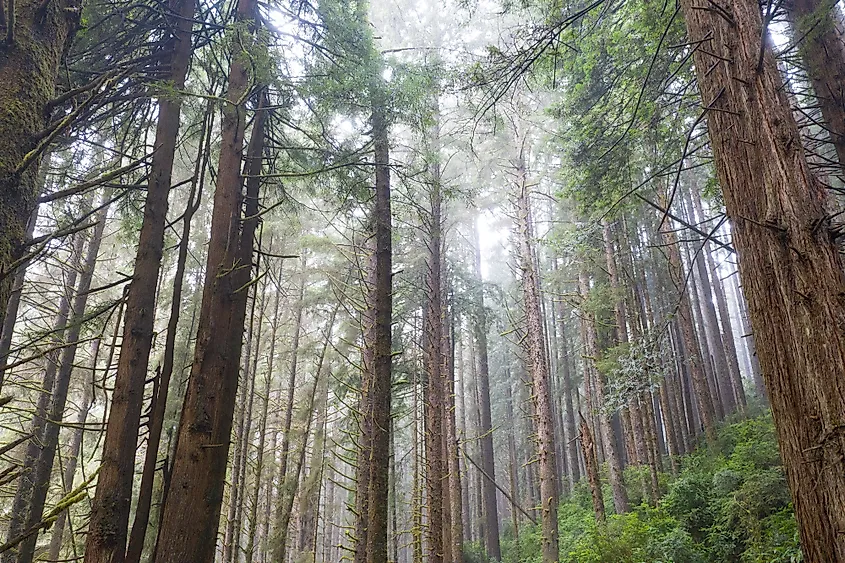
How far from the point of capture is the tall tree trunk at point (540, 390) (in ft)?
33.5

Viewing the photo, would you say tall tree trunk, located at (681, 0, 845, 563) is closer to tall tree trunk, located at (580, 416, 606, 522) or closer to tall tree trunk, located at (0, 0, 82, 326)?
tall tree trunk, located at (0, 0, 82, 326)

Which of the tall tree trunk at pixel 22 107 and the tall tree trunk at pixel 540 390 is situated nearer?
the tall tree trunk at pixel 22 107

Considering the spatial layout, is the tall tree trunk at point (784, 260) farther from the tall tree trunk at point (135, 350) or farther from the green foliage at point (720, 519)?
the green foliage at point (720, 519)

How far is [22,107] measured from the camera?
215 centimetres

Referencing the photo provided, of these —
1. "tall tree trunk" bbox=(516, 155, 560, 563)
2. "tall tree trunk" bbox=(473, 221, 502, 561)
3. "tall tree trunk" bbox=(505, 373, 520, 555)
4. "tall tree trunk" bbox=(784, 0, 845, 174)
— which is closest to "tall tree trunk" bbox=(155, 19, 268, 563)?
"tall tree trunk" bbox=(784, 0, 845, 174)

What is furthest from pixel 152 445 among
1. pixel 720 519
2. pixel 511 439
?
pixel 511 439

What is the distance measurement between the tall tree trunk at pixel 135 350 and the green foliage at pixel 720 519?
8040mm

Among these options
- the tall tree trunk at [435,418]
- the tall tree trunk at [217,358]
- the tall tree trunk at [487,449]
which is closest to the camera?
the tall tree trunk at [217,358]

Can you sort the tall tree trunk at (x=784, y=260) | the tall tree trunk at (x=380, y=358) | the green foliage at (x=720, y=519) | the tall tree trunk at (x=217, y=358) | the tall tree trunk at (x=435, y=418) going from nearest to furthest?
the tall tree trunk at (x=784, y=260) < the tall tree trunk at (x=217, y=358) < the tall tree trunk at (x=380, y=358) < the green foliage at (x=720, y=519) < the tall tree trunk at (x=435, y=418)

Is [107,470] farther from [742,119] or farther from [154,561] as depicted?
[742,119]

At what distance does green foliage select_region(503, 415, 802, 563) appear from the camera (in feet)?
25.8

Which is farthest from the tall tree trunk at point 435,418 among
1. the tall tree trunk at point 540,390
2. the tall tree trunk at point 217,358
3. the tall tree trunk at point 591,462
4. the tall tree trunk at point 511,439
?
the tall tree trunk at point 511,439

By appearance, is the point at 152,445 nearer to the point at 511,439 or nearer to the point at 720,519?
the point at 720,519

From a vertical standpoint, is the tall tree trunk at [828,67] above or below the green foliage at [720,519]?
above
